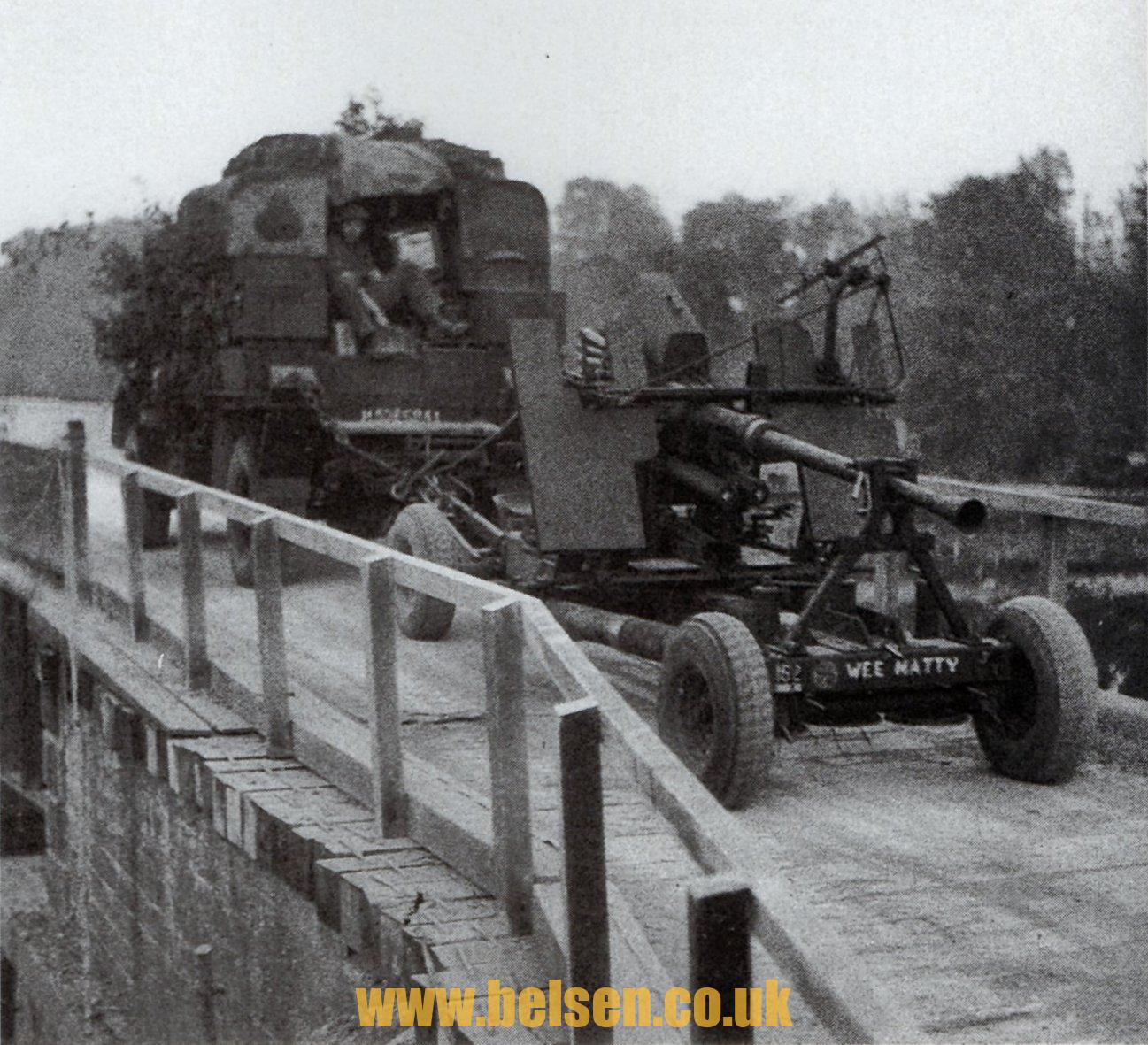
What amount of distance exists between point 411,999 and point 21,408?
638 cm

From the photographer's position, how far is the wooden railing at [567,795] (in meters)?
2.58

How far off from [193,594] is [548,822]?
2.95m

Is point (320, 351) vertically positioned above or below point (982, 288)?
below

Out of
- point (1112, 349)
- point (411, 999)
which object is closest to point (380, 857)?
point (411, 999)

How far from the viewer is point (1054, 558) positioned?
714 cm

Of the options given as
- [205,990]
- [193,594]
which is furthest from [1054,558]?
[205,990]

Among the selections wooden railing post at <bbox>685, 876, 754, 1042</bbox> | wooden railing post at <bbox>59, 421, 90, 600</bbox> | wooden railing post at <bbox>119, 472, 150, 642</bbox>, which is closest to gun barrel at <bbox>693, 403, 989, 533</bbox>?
wooden railing post at <bbox>119, 472, 150, 642</bbox>

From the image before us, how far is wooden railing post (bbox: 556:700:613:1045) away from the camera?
3.47 metres

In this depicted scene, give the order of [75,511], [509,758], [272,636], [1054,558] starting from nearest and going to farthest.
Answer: [509,758], [272,636], [1054,558], [75,511]

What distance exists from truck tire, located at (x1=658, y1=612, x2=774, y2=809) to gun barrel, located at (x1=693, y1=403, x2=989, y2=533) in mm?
736

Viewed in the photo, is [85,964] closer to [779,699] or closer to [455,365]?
[455,365]

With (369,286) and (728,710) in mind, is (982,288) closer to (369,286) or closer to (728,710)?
(369,286)

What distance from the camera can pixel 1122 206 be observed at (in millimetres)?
6891

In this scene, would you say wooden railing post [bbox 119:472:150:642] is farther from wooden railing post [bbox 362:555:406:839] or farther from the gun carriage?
wooden railing post [bbox 362:555:406:839]
